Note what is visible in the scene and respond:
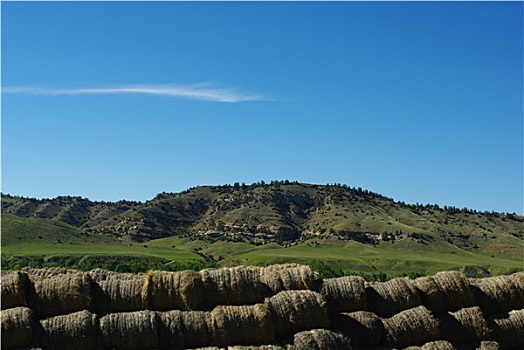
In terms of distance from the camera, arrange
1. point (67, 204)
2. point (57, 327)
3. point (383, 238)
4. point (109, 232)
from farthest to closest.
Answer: point (67, 204), point (109, 232), point (383, 238), point (57, 327)

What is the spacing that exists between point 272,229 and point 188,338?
450ft

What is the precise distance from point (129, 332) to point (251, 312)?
293 cm

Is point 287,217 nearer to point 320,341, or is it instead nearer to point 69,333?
point 320,341

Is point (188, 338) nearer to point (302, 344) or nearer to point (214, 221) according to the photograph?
point (302, 344)

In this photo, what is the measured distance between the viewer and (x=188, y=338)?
13.3 meters

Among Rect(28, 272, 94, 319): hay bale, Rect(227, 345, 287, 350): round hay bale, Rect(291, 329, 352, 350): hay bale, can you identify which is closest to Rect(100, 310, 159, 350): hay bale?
Rect(28, 272, 94, 319): hay bale

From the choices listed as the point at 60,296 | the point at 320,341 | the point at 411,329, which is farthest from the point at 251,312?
the point at 60,296

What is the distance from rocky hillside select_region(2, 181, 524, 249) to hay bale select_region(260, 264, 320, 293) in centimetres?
12466

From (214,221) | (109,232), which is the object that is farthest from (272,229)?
(109,232)

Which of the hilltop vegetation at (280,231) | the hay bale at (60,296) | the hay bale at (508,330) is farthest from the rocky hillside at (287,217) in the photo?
the hay bale at (60,296)

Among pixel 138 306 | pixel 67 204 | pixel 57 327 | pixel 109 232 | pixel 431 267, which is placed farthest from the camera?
pixel 67 204

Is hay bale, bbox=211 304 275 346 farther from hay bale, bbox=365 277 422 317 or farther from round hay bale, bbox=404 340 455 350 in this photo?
round hay bale, bbox=404 340 455 350

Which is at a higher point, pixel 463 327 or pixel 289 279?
pixel 289 279

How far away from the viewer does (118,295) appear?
45.3 ft
